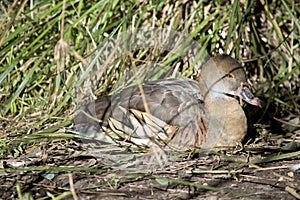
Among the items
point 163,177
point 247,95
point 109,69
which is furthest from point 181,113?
point 109,69

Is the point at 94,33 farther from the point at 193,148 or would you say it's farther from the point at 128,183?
the point at 128,183

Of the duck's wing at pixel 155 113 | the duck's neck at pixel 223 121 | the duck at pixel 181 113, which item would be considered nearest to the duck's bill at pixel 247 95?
the duck at pixel 181 113

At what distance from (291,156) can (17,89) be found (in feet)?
6.84

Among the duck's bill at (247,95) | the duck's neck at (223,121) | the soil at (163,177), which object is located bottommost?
the soil at (163,177)

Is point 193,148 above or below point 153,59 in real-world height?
below

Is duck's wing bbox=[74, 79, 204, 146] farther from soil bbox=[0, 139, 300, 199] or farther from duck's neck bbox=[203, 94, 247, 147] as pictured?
soil bbox=[0, 139, 300, 199]

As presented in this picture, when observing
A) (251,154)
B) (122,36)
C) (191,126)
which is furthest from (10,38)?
(251,154)

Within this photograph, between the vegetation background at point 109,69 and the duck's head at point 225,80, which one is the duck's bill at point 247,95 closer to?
the duck's head at point 225,80

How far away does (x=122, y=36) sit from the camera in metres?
4.94

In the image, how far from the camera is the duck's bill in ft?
14.4

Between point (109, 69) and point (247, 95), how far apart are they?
1.15 m

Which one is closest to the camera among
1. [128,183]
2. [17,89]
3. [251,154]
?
[128,183]

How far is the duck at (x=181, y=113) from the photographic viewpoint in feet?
14.1

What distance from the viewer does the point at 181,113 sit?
434 cm
